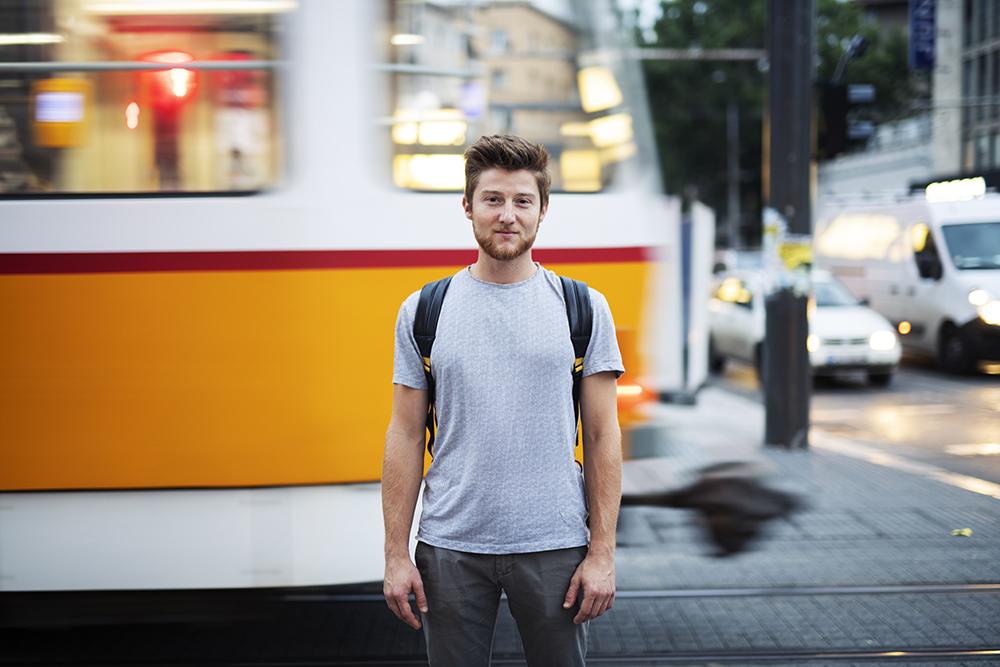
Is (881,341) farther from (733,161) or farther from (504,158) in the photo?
(733,161)

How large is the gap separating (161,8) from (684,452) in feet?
18.1

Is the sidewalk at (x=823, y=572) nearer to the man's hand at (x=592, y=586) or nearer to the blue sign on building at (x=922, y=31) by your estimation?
the man's hand at (x=592, y=586)

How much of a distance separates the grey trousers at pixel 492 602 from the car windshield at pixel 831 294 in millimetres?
10610

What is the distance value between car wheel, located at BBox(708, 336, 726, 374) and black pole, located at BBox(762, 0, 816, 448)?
5.56 meters

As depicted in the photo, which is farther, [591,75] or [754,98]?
[754,98]

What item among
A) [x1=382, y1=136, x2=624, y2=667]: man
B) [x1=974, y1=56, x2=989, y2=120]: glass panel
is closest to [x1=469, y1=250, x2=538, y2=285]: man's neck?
[x1=382, y1=136, x2=624, y2=667]: man

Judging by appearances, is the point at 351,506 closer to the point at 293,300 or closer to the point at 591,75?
the point at 293,300

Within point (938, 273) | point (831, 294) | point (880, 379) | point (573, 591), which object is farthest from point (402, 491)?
point (938, 273)

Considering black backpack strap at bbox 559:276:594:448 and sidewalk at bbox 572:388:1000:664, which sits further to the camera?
sidewalk at bbox 572:388:1000:664

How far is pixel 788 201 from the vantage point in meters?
7.21

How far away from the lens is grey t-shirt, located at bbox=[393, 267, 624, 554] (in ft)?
6.49

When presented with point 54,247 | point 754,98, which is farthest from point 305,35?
→ point 754,98

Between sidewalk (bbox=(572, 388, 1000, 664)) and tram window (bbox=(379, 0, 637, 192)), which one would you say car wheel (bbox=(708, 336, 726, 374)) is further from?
tram window (bbox=(379, 0, 637, 192))

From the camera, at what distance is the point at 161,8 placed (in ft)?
10.6
